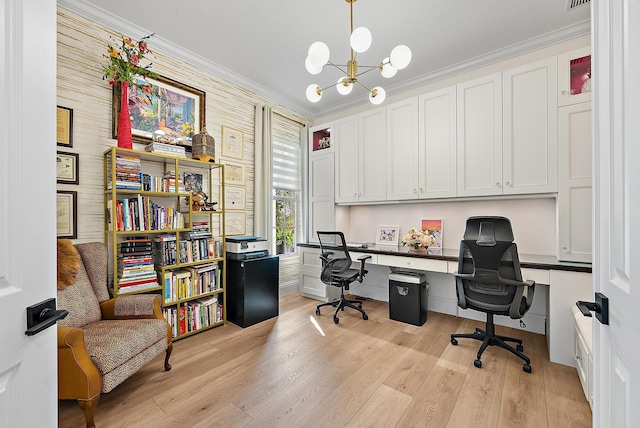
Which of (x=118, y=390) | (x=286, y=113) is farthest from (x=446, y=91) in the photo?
(x=118, y=390)

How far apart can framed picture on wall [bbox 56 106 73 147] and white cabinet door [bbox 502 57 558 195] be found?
3.93 meters

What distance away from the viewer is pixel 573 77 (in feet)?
7.69

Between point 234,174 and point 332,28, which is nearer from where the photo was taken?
point 332,28

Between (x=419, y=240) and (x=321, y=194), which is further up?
(x=321, y=194)

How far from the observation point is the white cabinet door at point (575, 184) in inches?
87.8

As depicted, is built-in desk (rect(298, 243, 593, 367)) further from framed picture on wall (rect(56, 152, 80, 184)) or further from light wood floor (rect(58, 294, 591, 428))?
framed picture on wall (rect(56, 152, 80, 184))

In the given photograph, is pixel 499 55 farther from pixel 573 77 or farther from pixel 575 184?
pixel 575 184

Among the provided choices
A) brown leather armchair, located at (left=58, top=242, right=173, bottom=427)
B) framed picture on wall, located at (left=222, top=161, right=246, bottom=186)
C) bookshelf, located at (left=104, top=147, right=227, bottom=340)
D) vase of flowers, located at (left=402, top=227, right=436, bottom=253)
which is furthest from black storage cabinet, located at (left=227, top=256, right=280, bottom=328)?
vase of flowers, located at (left=402, top=227, right=436, bottom=253)

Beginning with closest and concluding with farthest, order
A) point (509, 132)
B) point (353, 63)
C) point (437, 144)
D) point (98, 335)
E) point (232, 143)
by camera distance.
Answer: point (98, 335)
point (353, 63)
point (509, 132)
point (437, 144)
point (232, 143)

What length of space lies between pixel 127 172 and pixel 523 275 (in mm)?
3580

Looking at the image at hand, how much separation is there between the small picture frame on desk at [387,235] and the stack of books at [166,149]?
8.67ft
